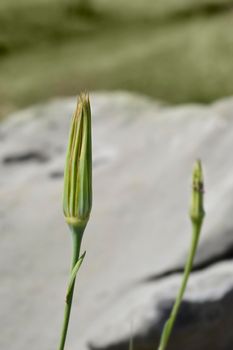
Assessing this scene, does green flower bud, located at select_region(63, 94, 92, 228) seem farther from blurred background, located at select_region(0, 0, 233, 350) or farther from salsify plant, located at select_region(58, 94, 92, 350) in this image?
blurred background, located at select_region(0, 0, 233, 350)

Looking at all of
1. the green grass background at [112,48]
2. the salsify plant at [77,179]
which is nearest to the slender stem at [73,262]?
the salsify plant at [77,179]

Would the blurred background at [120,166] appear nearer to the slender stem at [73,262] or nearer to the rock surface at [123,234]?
the rock surface at [123,234]

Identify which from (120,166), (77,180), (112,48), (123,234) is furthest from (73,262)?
(112,48)

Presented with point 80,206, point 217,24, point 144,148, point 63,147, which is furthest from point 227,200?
point 217,24

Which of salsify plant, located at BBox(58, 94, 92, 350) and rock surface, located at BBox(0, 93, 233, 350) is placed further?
rock surface, located at BBox(0, 93, 233, 350)

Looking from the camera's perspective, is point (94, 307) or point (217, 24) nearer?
point (94, 307)

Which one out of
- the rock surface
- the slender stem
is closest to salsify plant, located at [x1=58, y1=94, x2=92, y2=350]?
the slender stem

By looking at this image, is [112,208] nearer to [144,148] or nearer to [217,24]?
[144,148]
